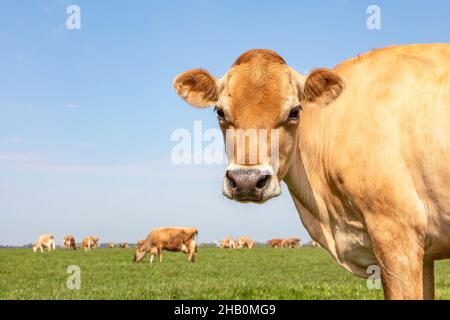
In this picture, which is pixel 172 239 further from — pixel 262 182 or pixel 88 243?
pixel 262 182

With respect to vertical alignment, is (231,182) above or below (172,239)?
above

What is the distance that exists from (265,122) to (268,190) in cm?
68

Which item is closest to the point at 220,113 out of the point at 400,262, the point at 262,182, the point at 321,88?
the point at 262,182

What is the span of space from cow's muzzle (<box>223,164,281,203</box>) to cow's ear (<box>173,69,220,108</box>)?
1182 mm

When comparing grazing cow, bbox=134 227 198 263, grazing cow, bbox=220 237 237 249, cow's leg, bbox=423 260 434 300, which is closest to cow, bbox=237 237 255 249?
grazing cow, bbox=220 237 237 249

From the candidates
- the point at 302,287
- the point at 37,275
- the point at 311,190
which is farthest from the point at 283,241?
the point at 311,190

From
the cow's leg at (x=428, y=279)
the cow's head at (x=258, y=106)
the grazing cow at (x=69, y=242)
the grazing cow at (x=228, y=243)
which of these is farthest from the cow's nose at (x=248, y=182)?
the grazing cow at (x=228, y=243)

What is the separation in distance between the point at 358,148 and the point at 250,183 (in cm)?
134

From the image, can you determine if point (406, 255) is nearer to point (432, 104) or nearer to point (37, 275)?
point (432, 104)

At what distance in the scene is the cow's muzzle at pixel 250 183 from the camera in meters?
4.80

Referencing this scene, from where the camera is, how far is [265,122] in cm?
509

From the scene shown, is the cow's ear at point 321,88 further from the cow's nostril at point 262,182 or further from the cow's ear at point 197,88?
the cow's nostril at point 262,182

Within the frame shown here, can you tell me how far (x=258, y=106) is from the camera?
202 inches
